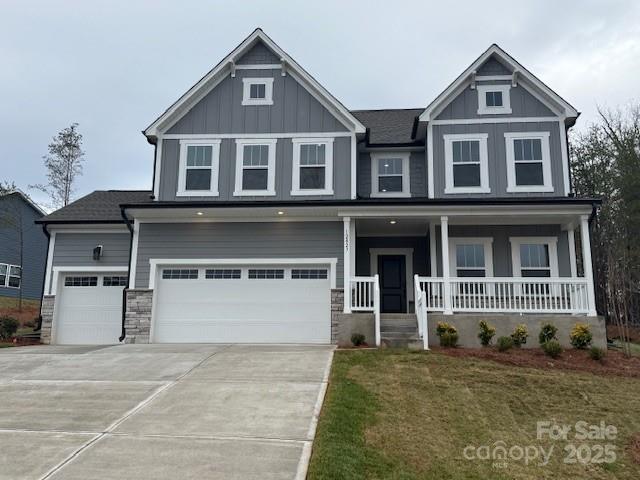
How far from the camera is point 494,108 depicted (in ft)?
47.3

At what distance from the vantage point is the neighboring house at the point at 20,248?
24.9 metres

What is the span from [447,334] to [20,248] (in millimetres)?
23760

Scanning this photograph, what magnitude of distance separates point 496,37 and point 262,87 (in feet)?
25.0

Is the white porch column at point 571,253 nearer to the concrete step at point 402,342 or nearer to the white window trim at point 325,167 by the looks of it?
the concrete step at point 402,342

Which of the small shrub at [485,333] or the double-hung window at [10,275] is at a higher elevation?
the double-hung window at [10,275]

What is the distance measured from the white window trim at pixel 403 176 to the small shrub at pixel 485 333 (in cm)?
497

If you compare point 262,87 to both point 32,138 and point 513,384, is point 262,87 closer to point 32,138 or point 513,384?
point 513,384

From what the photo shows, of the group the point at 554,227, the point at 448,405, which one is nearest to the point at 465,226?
the point at 554,227

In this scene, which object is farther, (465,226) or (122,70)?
(122,70)

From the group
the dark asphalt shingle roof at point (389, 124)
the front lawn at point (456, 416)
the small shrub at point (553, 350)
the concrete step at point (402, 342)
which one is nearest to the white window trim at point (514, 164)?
the dark asphalt shingle roof at point (389, 124)

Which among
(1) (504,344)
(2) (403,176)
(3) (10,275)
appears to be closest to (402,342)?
(1) (504,344)

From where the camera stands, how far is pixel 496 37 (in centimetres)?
1566

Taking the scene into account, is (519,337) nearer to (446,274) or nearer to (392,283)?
(446,274)

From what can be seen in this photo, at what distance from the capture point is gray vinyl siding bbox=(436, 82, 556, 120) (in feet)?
46.9
